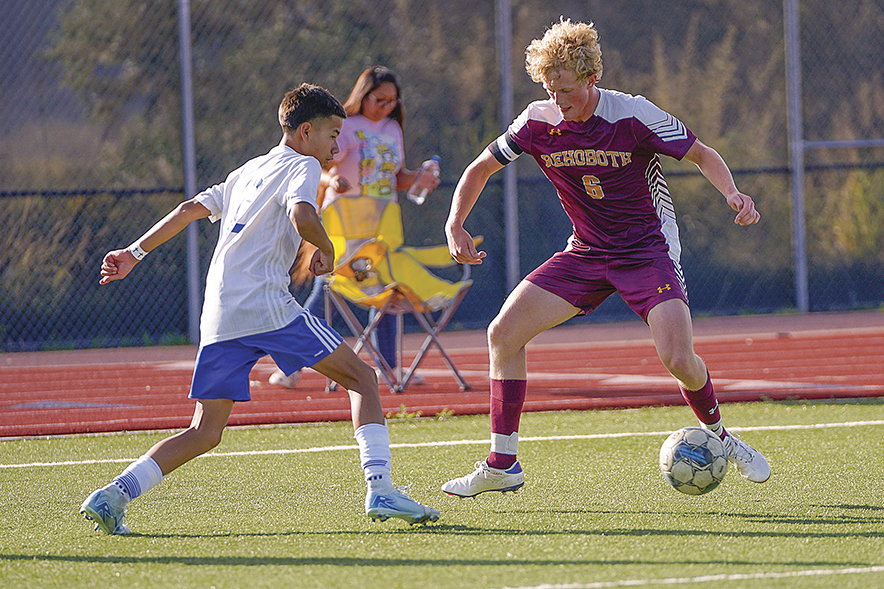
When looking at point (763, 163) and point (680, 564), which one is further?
point (763, 163)

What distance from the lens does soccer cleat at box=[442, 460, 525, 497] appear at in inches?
157

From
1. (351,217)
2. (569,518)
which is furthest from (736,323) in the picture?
(569,518)

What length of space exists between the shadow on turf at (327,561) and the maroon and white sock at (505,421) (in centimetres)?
95

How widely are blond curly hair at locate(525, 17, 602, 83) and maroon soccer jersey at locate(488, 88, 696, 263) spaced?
0.71 ft

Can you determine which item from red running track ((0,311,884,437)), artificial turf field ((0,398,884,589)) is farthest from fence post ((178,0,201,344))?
artificial turf field ((0,398,884,589))

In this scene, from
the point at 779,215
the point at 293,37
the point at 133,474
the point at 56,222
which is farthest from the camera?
the point at 779,215

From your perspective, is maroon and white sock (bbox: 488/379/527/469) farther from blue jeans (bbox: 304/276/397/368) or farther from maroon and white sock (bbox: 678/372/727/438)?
blue jeans (bbox: 304/276/397/368)

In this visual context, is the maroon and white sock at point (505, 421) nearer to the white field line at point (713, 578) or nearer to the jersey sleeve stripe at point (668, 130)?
the jersey sleeve stripe at point (668, 130)

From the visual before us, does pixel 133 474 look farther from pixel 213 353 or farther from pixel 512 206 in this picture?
pixel 512 206

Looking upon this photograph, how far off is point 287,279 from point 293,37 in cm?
890

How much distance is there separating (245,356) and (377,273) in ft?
11.2

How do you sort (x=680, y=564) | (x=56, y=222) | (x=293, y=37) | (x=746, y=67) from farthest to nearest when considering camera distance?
(x=746, y=67) → (x=293, y=37) → (x=56, y=222) → (x=680, y=564)

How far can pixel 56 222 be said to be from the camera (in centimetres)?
1105

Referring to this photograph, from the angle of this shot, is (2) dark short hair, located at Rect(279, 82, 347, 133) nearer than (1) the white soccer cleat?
Yes
